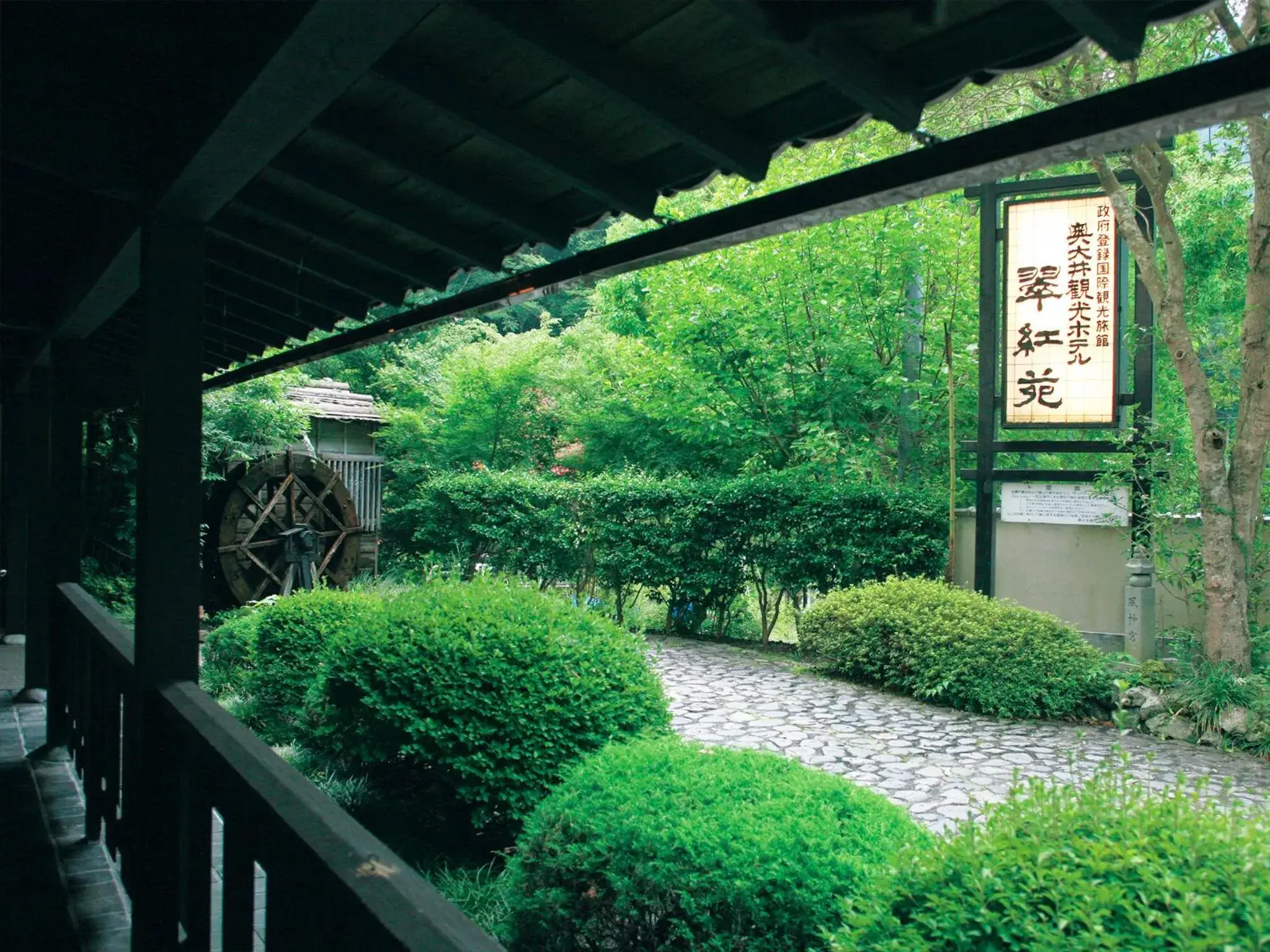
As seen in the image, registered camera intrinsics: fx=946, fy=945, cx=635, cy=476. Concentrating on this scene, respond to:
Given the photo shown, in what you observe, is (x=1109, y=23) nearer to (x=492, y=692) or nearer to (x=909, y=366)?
(x=492, y=692)

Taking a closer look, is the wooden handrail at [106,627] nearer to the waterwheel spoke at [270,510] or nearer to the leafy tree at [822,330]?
the waterwheel spoke at [270,510]

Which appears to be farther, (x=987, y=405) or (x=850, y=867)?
(x=987, y=405)

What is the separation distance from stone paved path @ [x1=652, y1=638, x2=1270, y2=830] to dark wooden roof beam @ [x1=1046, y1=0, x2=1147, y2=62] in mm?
3803

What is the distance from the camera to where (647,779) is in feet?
9.45

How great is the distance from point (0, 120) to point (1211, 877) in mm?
2922

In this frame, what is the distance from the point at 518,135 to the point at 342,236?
45.6 inches

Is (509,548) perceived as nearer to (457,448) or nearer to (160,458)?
(457,448)

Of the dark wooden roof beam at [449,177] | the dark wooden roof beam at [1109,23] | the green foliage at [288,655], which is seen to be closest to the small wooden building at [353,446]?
the green foliage at [288,655]

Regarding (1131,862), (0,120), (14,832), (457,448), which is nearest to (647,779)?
(1131,862)

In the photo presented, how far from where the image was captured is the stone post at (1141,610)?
764 cm

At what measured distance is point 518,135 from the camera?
2068 millimetres

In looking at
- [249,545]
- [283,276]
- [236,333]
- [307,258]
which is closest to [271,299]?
[283,276]

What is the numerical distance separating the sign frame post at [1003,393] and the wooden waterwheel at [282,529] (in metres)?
7.67

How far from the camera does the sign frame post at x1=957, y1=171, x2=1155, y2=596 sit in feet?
25.6
